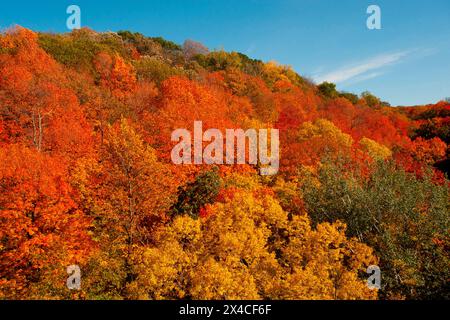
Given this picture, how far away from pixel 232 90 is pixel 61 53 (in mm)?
38073

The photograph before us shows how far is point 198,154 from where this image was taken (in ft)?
135

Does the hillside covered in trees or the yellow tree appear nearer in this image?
the yellow tree

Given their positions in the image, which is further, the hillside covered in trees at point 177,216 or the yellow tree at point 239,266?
the hillside covered in trees at point 177,216

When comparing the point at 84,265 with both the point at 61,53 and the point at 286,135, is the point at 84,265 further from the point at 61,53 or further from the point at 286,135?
the point at 61,53

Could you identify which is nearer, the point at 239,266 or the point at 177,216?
the point at 239,266

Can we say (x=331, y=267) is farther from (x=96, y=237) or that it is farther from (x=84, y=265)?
(x=96, y=237)

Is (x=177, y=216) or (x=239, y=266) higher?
(x=177, y=216)

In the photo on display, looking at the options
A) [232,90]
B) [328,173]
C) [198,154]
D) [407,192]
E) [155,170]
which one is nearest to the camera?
[407,192]

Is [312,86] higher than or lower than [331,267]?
higher

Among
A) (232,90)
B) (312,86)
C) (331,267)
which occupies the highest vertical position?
(312,86)
